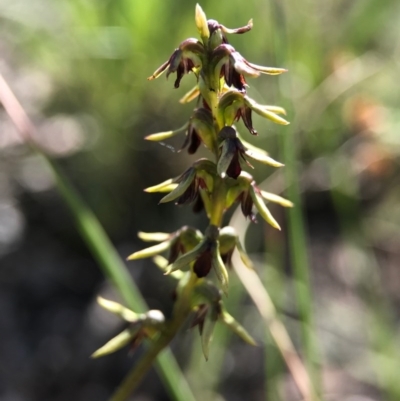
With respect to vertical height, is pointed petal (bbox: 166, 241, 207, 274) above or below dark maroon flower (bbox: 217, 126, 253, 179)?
below

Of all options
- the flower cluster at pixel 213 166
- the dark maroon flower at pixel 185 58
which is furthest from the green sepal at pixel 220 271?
the dark maroon flower at pixel 185 58

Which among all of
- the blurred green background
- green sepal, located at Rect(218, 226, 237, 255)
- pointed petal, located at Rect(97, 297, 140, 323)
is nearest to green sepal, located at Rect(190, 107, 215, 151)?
green sepal, located at Rect(218, 226, 237, 255)

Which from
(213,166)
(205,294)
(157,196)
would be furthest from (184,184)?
(157,196)

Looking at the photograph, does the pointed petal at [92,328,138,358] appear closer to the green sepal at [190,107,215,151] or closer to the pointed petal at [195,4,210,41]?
the green sepal at [190,107,215,151]

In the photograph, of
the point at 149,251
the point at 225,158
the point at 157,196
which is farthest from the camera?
the point at 157,196

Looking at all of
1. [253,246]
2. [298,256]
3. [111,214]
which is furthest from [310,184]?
[298,256]

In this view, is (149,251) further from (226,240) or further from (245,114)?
(245,114)

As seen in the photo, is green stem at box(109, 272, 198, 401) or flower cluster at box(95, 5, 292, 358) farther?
green stem at box(109, 272, 198, 401)
